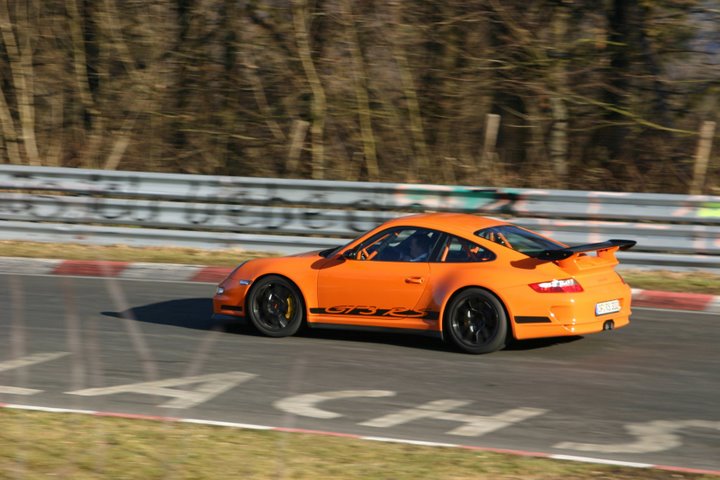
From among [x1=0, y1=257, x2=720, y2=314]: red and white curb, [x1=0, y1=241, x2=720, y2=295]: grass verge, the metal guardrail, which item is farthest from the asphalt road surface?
[x1=0, y1=257, x2=720, y2=314]: red and white curb

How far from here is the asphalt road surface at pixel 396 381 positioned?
688 centimetres

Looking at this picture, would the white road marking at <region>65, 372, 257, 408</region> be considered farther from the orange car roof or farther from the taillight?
the taillight

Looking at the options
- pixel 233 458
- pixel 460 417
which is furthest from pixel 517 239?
pixel 233 458

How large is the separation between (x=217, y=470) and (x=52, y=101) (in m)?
17.1

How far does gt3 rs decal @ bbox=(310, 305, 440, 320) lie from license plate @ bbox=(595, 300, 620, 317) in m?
1.42

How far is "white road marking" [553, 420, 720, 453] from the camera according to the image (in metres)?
6.45

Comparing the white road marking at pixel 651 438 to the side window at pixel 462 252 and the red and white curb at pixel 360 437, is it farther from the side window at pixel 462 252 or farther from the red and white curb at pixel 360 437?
the side window at pixel 462 252

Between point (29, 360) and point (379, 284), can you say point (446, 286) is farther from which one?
point (29, 360)

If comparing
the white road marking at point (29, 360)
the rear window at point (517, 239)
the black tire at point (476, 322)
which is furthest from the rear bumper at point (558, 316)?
the white road marking at point (29, 360)

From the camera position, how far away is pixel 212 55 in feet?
67.4

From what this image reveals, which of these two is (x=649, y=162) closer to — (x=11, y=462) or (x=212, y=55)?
(x=212, y=55)

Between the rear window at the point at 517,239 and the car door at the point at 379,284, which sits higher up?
the rear window at the point at 517,239

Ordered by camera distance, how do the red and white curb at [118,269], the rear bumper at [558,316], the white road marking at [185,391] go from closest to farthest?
the white road marking at [185,391], the rear bumper at [558,316], the red and white curb at [118,269]

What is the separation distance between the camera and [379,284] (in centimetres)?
962
